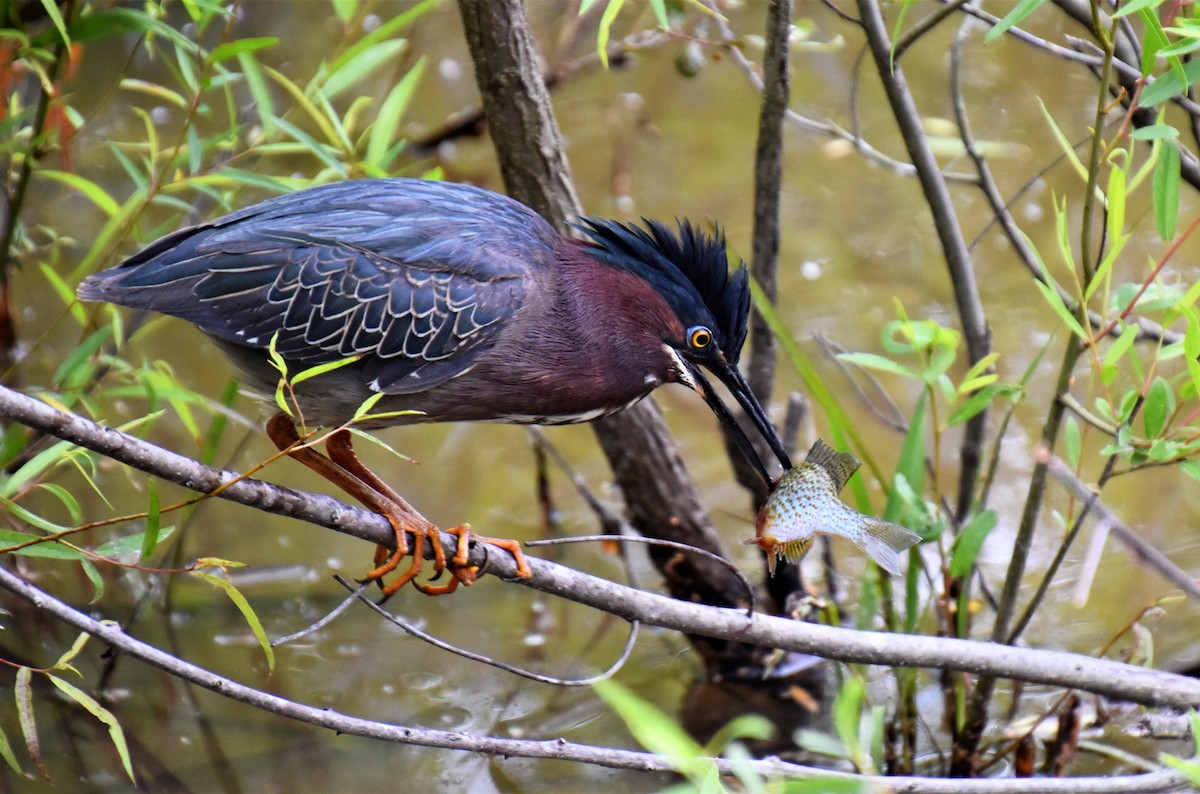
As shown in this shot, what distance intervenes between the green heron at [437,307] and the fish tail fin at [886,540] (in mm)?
330

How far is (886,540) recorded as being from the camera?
7.84 feet

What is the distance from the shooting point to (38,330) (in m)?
4.68

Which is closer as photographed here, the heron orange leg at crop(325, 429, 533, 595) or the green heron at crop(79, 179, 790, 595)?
the heron orange leg at crop(325, 429, 533, 595)

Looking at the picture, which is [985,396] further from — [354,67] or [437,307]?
[354,67]

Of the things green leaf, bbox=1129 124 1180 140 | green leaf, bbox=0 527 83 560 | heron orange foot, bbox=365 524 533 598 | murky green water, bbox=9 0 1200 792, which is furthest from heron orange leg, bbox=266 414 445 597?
green leaf, bbox=1129 124 1180 140

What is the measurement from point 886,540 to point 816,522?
16 cm

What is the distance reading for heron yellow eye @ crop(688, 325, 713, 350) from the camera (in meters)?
2.75

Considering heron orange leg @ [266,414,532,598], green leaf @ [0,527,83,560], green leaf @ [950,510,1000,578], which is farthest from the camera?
green leaf @ [950,510,1000,578]

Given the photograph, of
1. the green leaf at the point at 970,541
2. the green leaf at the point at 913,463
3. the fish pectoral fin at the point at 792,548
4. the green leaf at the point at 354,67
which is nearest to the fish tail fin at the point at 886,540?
the fish pectoral fin at the point at 792,548

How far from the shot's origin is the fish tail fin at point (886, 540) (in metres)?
2.33

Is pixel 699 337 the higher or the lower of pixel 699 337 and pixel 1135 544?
the higher

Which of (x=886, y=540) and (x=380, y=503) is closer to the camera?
(x=886, y=540)

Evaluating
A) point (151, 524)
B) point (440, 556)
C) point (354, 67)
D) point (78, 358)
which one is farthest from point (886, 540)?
point (78, 358)

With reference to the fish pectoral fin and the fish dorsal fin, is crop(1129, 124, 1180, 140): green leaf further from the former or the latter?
the fish pectoral fin
